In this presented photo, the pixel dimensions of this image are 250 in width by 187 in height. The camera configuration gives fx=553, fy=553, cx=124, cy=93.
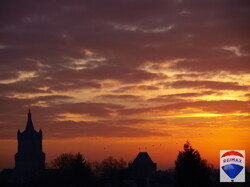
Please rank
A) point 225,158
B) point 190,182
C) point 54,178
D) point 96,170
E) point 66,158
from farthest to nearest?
point 96,170, point 66,158, point 54,178, point 190,182, point 225,158

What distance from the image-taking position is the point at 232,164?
44.7 metres

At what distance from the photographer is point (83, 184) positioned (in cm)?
11238

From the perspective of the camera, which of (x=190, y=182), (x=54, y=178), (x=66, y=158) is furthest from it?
(x=66, y=158)

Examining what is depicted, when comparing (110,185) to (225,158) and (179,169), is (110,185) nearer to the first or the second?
(179,169)

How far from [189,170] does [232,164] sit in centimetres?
1079

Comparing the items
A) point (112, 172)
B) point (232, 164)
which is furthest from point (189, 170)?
point (112, 172)

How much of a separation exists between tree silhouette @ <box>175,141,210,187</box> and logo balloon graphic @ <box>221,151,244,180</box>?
9.47m

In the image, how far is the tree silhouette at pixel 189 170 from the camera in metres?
54.2

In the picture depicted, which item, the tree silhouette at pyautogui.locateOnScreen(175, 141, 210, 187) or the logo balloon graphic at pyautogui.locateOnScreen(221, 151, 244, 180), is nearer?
the logo balloon graphic at pyautogui.locateOnScreen(221, 151, 244, 180)

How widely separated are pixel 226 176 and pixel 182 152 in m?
12.7

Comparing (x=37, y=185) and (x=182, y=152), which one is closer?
(x=182, y=152)

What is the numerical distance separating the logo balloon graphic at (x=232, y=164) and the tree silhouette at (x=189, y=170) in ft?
31.1

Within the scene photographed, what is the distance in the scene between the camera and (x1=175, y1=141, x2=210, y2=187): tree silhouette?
2136 inches

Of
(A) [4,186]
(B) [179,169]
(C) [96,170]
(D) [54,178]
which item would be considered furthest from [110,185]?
(B) [179,169]
